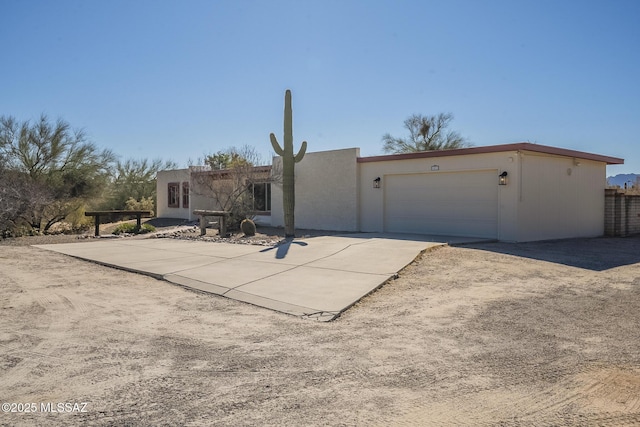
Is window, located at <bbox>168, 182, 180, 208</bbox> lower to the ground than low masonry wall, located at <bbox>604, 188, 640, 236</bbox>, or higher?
higher

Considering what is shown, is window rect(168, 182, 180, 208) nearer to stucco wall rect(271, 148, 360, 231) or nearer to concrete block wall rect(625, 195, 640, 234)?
stucco wall rect(271, 148, 360, 231)

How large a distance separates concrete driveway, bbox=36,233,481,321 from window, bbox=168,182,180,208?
13.9 meters

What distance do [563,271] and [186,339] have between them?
7713mm

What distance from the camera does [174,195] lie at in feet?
94.5

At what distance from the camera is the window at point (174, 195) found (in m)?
28.4

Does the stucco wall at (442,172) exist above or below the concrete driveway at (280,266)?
above

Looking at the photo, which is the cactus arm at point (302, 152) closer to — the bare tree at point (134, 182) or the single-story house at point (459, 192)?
the single-story house at point (459, 192)

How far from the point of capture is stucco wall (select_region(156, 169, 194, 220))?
27.8 metres

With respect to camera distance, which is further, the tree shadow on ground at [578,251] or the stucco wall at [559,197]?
the stucco wall at [559,197]

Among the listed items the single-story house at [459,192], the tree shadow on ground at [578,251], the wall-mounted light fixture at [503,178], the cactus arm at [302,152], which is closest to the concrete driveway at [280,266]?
the tree shadow on ground at [578,251]

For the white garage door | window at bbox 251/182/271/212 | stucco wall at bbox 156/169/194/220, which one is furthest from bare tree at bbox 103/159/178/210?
the white garage door

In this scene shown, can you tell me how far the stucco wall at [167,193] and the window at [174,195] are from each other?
188mm

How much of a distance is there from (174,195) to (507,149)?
20249mm

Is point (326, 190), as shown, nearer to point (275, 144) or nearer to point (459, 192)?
point (275, 144)
